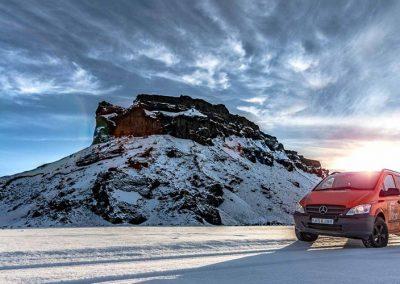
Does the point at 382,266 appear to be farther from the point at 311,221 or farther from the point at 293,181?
the point at 293,181

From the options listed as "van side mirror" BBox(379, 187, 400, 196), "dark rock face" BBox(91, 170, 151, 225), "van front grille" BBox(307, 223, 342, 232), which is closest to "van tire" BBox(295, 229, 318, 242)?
"van front grille" BBox(307, 223, 342, 232)

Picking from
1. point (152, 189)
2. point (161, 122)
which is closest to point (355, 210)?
point (152, 189)

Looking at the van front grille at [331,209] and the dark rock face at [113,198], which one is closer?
the van front grille at [331,209]

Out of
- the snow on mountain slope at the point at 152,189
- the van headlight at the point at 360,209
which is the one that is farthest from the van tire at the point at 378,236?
the snow on mountain slope at the point at 152,189

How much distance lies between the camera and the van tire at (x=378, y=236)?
946 cm

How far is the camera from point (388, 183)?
10.8m

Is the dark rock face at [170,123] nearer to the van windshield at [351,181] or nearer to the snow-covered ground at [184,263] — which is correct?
the van windshield at [351,181]

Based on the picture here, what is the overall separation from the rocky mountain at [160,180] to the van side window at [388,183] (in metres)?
39.6

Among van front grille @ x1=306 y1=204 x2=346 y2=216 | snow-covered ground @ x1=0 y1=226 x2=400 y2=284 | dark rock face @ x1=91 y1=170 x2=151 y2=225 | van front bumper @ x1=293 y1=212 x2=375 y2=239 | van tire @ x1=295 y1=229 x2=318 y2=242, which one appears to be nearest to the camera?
snow-covered ground @ x1=0 y1=226 x2=400 y2=284

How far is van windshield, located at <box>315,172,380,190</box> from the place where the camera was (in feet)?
34.0

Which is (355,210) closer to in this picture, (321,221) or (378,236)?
(321,221)

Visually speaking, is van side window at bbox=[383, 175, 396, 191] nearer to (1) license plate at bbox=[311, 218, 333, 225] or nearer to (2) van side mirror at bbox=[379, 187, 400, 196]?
(2) van side mirror at bbox=[379, 187, 400, 196]

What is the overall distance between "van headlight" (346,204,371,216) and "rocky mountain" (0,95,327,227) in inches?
1608

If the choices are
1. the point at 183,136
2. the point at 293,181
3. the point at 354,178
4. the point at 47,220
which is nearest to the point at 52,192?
the point at 47,220
